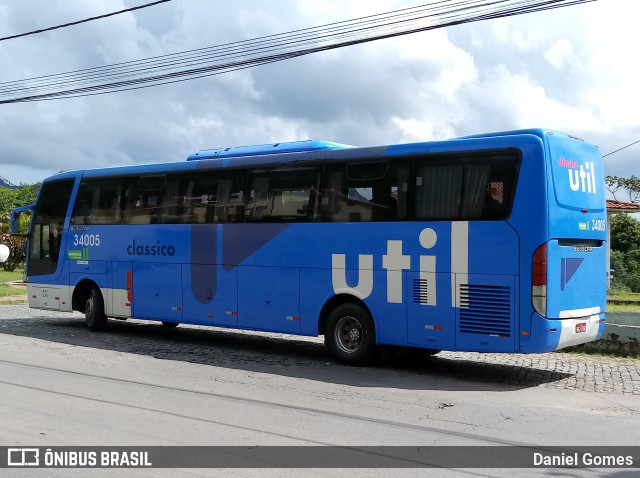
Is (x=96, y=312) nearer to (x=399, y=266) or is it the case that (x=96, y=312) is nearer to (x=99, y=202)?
(x=99, y=202)

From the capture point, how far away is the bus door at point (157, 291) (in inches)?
583

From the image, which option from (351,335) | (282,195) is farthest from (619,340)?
(282,195)

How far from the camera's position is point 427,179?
11.2 metres

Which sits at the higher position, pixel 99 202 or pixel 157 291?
pixel 99 202

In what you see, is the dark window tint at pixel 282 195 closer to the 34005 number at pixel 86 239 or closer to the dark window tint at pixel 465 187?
the dark window tint at pixel 465 187

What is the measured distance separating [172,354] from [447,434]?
696 cm

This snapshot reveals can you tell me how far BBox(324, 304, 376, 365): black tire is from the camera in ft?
38.9

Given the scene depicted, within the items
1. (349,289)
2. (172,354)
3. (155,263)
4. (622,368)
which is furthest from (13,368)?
(622,368)

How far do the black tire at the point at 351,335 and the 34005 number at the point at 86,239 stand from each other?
6529 millimetres

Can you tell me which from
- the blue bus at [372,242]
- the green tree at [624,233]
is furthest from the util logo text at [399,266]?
the green tree at [624,233]

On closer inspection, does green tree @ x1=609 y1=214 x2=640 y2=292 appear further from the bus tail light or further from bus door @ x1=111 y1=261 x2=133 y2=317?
the bus tail light

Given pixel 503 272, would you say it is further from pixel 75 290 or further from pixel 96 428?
pixel 75 290

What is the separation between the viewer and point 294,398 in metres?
9.45

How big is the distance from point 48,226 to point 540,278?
12.0 m
